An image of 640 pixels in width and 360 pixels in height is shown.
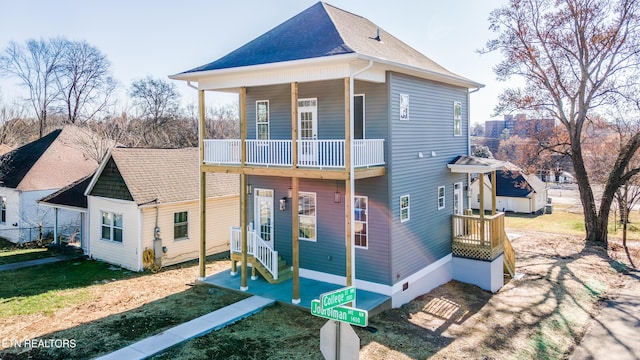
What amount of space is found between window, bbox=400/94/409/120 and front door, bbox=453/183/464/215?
486 cm

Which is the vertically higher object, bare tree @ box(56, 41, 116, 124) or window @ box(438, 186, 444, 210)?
bare tree @ box(56, 41, 116, 124)

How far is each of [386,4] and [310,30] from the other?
3707 mm

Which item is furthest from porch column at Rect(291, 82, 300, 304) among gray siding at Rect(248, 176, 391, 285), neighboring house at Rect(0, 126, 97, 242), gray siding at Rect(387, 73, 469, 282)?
neighboring house at Rect(0, 126, 97, 242)

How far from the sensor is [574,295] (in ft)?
46.8

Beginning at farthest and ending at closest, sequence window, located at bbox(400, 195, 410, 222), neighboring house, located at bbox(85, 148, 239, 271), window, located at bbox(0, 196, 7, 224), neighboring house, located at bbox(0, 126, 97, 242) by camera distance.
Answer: window, located at bbox(0, 196, 7, 224) < neighboring house, located at bbox(0, 126, 97, 242) < neighboring house, located at bbox(85, 148, 239, 271) < window, located at bbox(400, 195, 410, 222)

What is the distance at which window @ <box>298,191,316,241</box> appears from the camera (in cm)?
1354

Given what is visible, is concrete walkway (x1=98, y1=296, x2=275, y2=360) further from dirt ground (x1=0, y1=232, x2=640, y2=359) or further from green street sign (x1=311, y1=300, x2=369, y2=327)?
green street sign (x1=311, y1=300, x2=369, y2=327)

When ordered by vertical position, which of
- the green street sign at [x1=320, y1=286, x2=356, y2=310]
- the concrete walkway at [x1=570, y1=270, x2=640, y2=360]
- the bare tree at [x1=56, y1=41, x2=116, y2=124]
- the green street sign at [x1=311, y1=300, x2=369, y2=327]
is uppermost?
the bare tree at [x1=56, y1=41, x2=116, y2=124]

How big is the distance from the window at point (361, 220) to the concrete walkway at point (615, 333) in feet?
19.6

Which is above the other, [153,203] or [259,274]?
[153,203]

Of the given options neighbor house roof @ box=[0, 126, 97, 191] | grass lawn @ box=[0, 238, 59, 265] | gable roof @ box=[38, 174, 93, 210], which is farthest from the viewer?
neighbor house roof @ box=[0, 126, 97, 191]

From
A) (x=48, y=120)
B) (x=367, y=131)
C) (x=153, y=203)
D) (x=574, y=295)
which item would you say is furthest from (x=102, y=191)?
(x=48, y=120)

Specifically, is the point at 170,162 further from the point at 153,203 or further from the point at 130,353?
the point at 130,353

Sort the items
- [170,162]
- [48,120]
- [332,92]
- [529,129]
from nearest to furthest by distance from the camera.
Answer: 1. [332,92]
2. [170,162]
3. [529,129]
4. [48,120]
